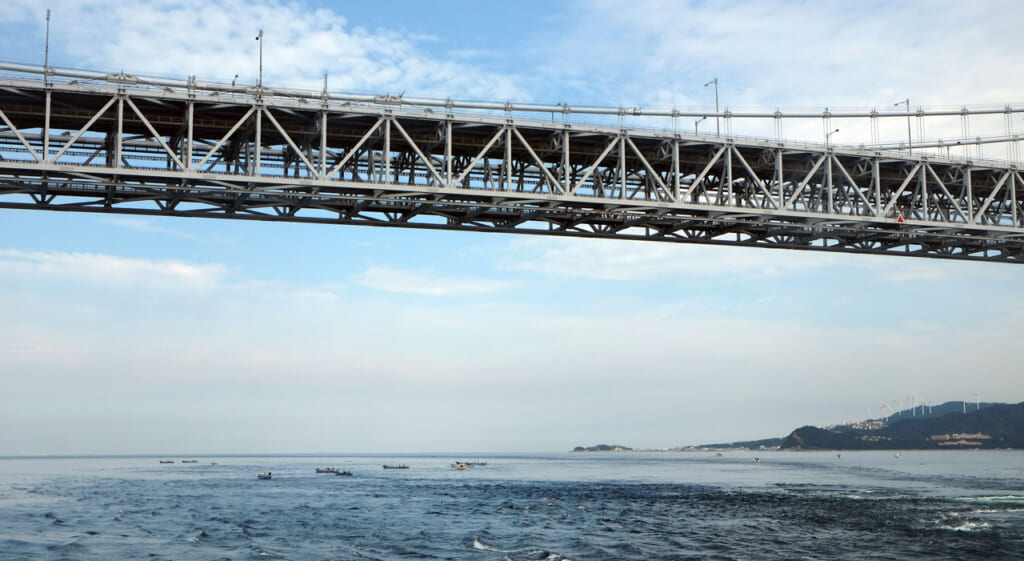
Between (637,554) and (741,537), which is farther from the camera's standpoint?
(741,537)

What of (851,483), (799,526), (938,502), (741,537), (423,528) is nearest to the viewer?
(741,537)

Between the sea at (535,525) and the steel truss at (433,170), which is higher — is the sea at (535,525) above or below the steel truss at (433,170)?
below

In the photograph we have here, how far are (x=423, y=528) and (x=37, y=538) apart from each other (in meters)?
19.4

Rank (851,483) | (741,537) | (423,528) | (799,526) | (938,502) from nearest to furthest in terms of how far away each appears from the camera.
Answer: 1. (741,537)
2. (799,526)
3. (423,528)
4. (938,502)
5. (851,483)

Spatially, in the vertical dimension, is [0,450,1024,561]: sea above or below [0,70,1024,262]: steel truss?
below

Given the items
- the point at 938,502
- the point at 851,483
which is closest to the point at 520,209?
the point at 938,502

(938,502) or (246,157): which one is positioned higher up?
(246,157)

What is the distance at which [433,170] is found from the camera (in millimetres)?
34812

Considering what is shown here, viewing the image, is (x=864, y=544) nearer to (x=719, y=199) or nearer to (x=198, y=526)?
(x=719, y=199)

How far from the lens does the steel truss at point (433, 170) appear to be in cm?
3228

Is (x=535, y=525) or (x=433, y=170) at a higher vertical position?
(x=433, y=170)

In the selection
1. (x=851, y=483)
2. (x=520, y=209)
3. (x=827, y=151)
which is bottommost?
(x=851, y=483)

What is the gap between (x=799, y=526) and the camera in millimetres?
40625

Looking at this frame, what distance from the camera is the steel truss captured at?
3228 centimetres
